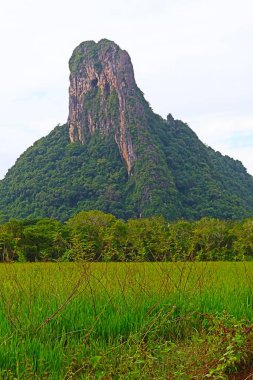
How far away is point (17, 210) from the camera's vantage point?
251 feet

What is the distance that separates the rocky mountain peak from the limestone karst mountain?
0.71 ft

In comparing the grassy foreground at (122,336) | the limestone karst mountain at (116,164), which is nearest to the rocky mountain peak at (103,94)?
the limestone karst mountain at (116,164)

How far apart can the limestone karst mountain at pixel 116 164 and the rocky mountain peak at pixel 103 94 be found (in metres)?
0.22

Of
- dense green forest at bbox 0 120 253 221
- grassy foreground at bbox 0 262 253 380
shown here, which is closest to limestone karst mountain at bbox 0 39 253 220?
dense green forest at bbox 0 120 253 221

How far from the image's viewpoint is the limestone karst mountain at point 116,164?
256 ft

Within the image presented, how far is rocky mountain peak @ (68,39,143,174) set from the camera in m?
97.6

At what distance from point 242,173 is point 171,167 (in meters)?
21.9

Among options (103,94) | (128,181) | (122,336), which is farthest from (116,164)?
(122,336)

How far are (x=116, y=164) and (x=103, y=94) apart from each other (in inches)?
763

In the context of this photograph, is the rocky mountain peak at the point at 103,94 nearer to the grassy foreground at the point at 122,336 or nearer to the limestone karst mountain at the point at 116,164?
the limestone karst mountain at the point at 116,164

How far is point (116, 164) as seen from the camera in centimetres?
9375

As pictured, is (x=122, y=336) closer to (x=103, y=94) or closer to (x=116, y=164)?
(x=116, y=164)

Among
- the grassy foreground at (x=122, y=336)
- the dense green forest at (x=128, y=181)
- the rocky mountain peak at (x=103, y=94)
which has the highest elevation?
the rocky mountain peak at (x=103, y=94)

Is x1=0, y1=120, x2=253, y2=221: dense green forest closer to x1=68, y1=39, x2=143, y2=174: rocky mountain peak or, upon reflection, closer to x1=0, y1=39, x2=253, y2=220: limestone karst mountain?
x1=0, y1=39, x2=253, y2=220: limestone karst mountain
